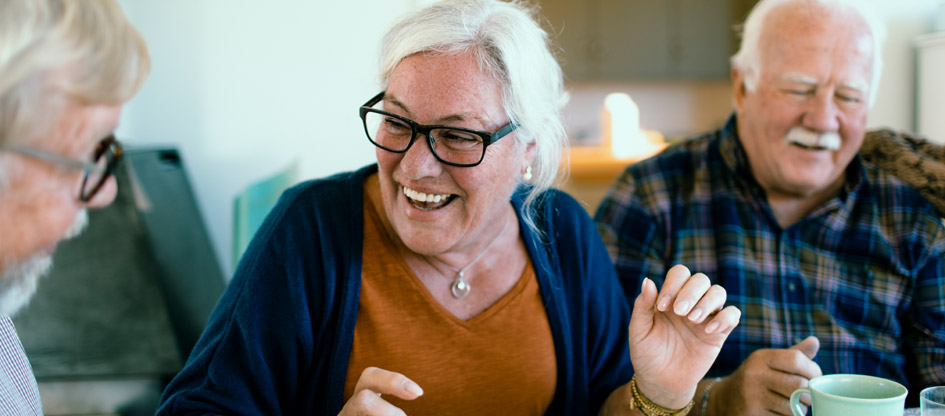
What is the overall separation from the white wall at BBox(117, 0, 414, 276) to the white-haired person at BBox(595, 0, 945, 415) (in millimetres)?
1501

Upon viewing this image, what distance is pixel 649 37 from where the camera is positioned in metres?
6.02

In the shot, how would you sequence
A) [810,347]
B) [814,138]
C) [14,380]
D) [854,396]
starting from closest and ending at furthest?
[14,380], [854,396], [810,347], [814,138]

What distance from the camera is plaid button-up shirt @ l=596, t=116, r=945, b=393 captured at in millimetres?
1627

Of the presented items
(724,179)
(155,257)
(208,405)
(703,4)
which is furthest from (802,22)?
(703,4)

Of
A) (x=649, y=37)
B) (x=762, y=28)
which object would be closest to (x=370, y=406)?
(x=762, y=28)

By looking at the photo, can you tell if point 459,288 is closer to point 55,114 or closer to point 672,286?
point 672,286

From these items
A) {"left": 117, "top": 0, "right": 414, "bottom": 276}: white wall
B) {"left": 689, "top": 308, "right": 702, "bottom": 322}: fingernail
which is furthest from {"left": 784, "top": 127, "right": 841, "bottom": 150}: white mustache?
{"left": 117, "top": 0, "right": 414, "bottom": 276}: white wall

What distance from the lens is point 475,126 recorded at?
119 centimetres

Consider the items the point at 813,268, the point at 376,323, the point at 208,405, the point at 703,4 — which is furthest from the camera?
the point at 703,4

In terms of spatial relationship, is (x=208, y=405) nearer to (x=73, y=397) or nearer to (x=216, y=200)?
(x=73, y=397)

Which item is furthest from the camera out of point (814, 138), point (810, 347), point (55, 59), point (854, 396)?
point (814, 138)

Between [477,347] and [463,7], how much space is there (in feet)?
1.89

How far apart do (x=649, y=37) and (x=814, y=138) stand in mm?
4570

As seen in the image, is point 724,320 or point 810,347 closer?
point 724,320
